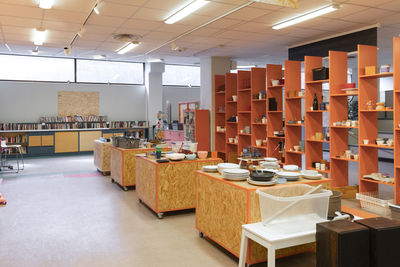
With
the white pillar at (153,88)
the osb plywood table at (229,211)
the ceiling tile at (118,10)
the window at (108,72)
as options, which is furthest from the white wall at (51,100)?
the osb plywood table at (229,211)

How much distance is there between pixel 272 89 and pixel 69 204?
513 cm

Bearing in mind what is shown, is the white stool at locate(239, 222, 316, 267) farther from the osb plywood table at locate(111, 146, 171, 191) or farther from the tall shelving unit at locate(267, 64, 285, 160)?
the tall shelving unit at locate(267, 64, 285, 160)

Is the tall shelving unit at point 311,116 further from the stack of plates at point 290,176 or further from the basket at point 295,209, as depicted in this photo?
the basket at point 295,209

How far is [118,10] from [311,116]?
13.9 ft

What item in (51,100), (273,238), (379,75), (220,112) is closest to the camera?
(273,238)

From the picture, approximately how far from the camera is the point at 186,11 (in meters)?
5.89

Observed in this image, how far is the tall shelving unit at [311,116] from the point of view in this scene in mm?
6781

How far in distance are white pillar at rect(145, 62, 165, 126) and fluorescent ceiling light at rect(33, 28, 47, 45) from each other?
5619 mm

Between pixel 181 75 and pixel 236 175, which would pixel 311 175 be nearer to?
pixel 236 175

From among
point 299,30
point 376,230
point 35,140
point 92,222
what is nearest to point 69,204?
point 92,222

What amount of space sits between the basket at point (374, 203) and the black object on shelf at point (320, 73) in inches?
88.9

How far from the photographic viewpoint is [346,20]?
6.42 meters

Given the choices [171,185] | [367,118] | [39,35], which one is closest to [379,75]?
[367,118]

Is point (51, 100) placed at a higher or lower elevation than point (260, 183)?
higher
